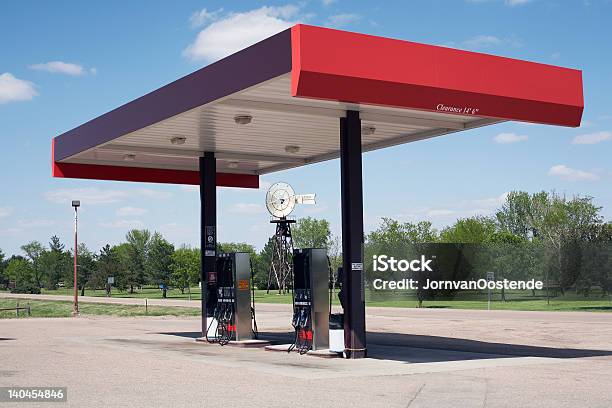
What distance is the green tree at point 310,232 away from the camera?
→ 4946 inches

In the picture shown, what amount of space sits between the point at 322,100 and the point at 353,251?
10.6 ft

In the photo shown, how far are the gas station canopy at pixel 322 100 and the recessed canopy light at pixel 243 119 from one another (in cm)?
7

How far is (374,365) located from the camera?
51.5ft

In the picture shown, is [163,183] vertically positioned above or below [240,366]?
above

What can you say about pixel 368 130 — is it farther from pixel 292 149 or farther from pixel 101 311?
pixel 101 311

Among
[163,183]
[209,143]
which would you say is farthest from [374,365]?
[163,183]

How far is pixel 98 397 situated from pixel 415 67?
8.02 m

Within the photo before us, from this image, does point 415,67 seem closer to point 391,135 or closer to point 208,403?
point 391,135

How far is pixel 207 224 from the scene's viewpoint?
74.9 feet

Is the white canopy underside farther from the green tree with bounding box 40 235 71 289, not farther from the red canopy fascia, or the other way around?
the green tree with bounding box 40 235 71 289

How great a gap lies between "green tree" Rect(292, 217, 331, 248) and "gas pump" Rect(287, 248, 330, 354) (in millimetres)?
105976

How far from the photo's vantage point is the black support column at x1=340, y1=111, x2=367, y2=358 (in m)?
16.8

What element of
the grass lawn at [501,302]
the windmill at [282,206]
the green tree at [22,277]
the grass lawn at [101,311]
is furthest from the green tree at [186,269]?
the green tree at [22,277]

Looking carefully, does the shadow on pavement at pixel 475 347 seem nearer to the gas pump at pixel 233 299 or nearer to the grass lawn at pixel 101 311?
the gas pump at pixel 233 299
